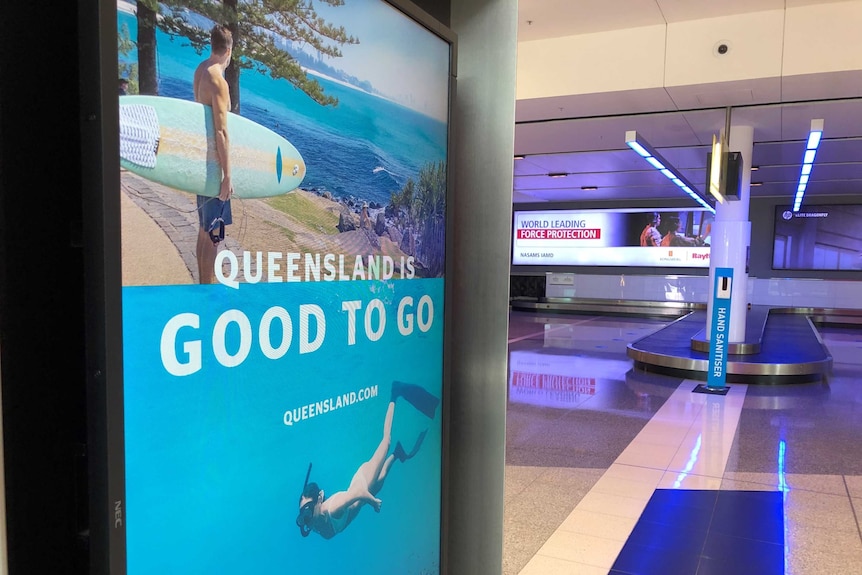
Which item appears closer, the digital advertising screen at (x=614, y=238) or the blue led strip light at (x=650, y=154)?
the blue led strip light at (x=650, y=154)

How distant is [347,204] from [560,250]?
23.2m

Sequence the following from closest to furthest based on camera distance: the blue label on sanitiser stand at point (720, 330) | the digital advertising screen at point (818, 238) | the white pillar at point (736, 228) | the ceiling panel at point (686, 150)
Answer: the blue label on sanitiser stand at point (720, 330) < the ceiling panel at point (686, 150) < the white pillar at point (736, 228) < the digital advertising screen at point (818, 238)

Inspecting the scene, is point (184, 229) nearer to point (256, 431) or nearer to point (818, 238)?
point (256, 431)

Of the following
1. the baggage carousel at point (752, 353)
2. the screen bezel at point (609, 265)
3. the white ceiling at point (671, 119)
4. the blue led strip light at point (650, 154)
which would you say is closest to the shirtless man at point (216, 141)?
the white ceiling at point (671, 119)

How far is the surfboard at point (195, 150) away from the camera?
1.11 metres

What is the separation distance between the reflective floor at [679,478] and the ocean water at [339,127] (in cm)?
239

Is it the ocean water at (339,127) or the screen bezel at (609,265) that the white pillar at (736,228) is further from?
the screen bezel at (609,265)

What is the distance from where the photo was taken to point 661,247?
2261cm

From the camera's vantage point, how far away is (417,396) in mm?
2105

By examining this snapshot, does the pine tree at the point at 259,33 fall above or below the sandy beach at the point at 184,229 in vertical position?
above

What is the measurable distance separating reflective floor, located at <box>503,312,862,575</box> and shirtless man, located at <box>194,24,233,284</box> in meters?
2.74

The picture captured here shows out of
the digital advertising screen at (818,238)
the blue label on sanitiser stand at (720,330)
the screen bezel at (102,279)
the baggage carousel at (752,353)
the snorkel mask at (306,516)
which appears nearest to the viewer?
the screen bezel at (102,279)

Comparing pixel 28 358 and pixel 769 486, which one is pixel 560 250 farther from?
pixel 28 358

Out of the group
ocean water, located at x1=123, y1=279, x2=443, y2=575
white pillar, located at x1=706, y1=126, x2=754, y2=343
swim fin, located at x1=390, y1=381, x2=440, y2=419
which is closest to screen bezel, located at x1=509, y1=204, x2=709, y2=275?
white pillar, located at x1=706, y1=126, x2=754, y2=343
